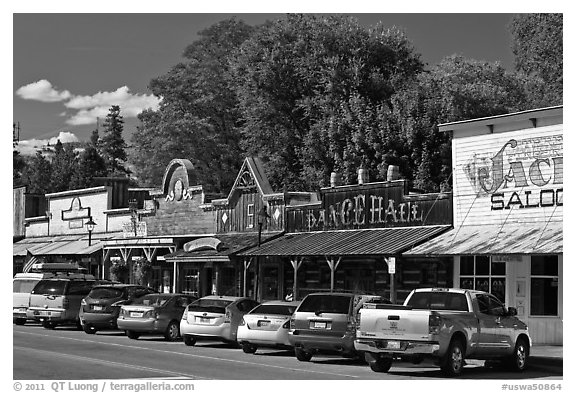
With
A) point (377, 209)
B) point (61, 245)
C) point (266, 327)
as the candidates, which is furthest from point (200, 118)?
point (266, 327)

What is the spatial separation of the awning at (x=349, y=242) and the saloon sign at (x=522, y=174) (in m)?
2.13

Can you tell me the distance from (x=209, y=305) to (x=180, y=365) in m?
6.74

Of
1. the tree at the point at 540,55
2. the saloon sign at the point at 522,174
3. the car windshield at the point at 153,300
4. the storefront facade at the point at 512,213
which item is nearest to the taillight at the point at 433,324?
the storefront facade at the point at 512,213

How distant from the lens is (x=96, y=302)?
31641 mm

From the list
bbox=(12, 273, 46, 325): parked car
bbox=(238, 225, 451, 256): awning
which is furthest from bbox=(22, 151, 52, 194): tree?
bbox=(238, 225, 451, 256): awning

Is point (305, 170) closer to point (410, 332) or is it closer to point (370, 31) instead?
point (370, 31)

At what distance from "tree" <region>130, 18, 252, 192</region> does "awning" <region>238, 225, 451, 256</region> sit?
2468 centimetres

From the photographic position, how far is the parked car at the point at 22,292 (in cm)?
3512

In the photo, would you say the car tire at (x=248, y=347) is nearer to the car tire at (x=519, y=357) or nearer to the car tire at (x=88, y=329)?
the car tire at (x=519, y=357)

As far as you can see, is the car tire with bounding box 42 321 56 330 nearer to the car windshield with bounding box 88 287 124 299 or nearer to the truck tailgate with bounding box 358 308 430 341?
the car windshield with bounding box 88 287 124 299

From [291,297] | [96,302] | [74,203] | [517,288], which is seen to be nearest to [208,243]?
[291,297]

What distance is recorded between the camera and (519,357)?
70.7ft

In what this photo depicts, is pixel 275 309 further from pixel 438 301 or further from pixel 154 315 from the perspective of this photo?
pixel 438 301
